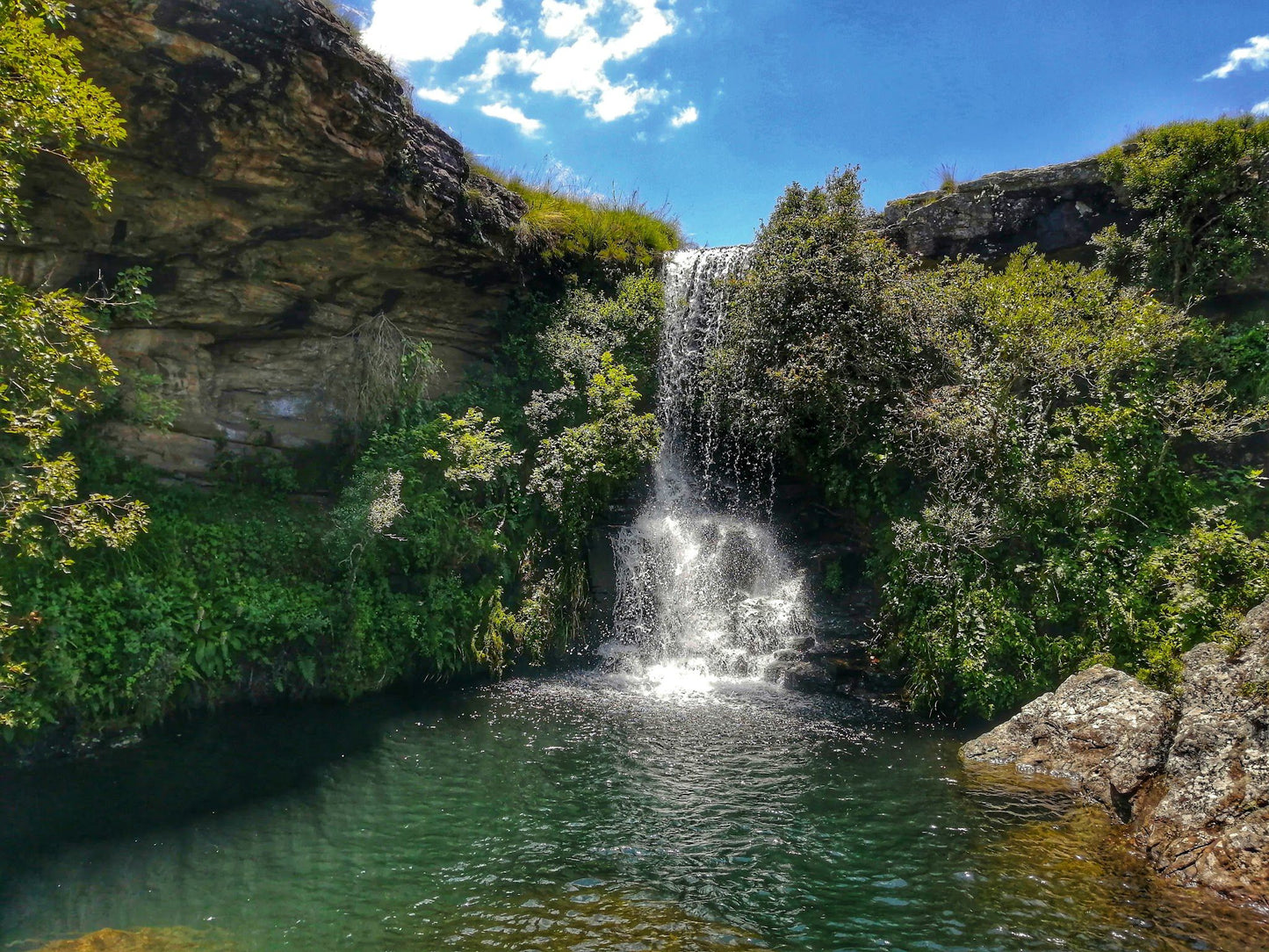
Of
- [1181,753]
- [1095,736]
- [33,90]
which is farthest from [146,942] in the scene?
[1095,736]

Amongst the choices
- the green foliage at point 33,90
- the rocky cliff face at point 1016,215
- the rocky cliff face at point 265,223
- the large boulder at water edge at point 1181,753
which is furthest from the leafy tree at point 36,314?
the rocky cliff face at point 1016,215

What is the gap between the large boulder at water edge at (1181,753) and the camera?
535cm

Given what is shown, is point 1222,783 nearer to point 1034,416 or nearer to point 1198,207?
point 1034,416

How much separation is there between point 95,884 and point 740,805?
5.13 m

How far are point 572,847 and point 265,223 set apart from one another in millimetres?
9501

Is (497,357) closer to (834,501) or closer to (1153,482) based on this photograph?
(834,501)

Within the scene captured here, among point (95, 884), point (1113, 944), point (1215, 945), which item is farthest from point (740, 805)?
point (95, 884)

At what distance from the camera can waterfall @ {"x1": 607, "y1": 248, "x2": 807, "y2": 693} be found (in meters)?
10.9

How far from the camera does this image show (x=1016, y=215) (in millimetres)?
12852

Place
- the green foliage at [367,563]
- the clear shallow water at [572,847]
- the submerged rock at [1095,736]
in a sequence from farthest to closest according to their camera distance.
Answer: the green foliage at [367,563] < the submerged rock at [1095,736] < the clear shallow water at [572,847]

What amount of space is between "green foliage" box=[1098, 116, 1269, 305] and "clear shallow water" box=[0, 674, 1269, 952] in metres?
8.43

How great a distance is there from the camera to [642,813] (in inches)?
254

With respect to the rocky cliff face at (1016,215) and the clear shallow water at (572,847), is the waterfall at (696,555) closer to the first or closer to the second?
the clear shallow water at (572,847)

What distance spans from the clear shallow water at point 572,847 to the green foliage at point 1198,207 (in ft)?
27.6
